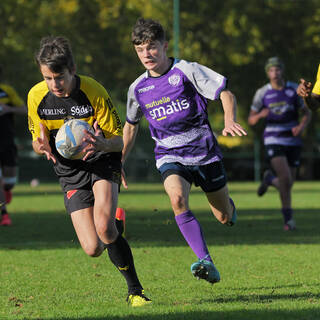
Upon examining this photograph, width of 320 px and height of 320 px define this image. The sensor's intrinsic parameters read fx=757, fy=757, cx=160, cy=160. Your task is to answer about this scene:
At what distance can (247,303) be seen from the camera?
575 cm

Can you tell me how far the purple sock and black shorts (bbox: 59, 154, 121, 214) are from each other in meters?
0.62

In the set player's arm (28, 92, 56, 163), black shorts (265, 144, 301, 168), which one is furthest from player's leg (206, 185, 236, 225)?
black shorts (265, 144, 301, 168)

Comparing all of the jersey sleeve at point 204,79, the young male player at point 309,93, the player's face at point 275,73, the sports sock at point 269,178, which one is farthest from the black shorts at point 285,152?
the jersey sleeve at point 204,79

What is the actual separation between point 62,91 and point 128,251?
4.42 feet

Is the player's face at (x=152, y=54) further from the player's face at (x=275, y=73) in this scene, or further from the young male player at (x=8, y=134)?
the young male player at (x=8, y=134)

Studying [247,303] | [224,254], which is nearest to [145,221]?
[224,254]

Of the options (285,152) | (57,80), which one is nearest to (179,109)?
(57,80)

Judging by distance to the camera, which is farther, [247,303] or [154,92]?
[154,92]

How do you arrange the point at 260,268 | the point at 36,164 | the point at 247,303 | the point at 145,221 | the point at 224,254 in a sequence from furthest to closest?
the point at 36,164
the point at 145,221
the point at 224,254
the point at 260,268
the point at 247,303

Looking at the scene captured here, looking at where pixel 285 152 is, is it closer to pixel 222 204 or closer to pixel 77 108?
pixel 222 204

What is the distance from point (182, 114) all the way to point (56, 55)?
1448mm

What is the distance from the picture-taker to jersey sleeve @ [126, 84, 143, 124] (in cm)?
689

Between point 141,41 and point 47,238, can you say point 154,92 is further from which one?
point 47,238

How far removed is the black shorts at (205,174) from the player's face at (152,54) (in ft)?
2.91
